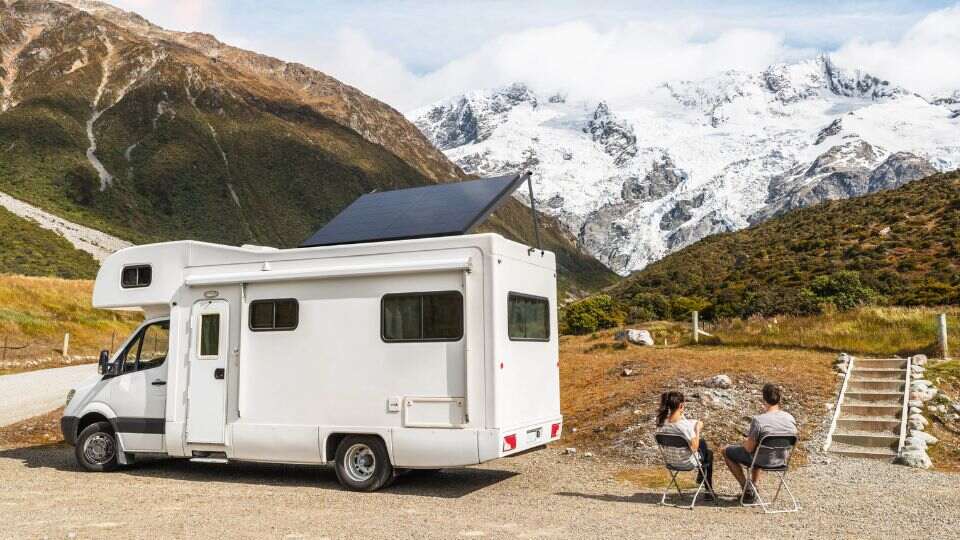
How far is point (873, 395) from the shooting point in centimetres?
1489

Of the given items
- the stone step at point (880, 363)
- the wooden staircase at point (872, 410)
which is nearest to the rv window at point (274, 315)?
the wooden staircase at point (872, 410)

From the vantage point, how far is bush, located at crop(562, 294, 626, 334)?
39969 millimetres

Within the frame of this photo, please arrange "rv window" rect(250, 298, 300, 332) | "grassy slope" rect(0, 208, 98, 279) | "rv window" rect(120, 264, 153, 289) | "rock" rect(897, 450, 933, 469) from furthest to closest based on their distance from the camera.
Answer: "grassy slope" rect(0, 208, 98, 279) → "rv window" rect(120, 264, 153, 289) → "rock" rect(897, 450, 933, 469) → "rv window" rect(250, 298, 300, 332)

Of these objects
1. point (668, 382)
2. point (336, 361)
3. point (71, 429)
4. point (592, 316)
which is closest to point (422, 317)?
point (336, 361)

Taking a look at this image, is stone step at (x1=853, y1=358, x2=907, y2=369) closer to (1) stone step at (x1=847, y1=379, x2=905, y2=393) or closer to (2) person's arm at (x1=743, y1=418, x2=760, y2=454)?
(1) stone step at (x1=847, y1=379, x2=905, y2=393)

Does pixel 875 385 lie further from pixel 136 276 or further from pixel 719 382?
pixel 136 276

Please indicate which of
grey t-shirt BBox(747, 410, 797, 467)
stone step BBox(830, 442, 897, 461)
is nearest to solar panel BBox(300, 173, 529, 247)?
grey t-shirt BBox(747, 410, 797, 467)

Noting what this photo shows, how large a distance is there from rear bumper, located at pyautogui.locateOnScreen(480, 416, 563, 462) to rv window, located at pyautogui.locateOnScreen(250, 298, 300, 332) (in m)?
3.21

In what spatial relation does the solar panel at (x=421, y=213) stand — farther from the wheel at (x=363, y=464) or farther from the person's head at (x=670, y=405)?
the person's head at (x=670, y=405)

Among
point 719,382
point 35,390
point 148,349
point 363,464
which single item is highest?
point 148,349

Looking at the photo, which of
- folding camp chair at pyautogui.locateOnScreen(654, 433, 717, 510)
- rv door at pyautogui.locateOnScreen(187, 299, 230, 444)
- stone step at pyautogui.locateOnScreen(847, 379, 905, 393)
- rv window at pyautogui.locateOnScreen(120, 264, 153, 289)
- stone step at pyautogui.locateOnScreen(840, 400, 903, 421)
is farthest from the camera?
stone step at pyautogui.locateOnScreen(847, 379, 905, 393)

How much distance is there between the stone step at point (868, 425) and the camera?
13545 mm

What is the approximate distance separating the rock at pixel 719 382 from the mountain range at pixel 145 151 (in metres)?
64.8

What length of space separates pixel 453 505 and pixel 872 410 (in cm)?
831
